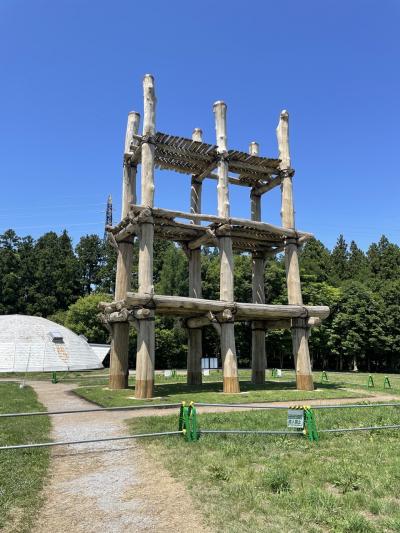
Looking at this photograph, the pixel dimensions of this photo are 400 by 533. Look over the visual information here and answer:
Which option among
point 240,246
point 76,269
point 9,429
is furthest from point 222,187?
point 76,269

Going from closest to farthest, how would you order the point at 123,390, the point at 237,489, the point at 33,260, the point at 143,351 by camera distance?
the point at 237,489
the point at 143,351
the point at 123,390
the point at 33,260

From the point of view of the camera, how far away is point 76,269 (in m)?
96.4

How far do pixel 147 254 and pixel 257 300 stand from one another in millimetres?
10914

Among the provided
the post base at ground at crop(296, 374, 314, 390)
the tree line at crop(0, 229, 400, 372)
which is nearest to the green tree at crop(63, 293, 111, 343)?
the tree line at crop(0, 229, 400, 372)

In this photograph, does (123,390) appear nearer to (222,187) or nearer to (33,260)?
(222,187)

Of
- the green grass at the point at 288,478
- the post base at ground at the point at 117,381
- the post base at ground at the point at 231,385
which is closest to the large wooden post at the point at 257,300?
the post base at ground at the point at 231,385

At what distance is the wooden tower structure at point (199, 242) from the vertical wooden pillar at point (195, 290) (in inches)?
2.4

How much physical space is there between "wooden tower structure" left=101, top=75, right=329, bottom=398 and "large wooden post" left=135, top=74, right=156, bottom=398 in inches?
1.8

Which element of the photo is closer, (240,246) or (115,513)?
(115,513)

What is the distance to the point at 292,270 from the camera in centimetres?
2862

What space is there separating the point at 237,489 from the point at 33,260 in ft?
306

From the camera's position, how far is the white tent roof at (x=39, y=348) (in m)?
47.2

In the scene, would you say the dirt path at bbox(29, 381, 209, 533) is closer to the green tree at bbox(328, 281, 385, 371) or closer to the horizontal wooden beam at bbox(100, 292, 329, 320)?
the horizontal wooden beam at bbox(100, 292, 329, 320)

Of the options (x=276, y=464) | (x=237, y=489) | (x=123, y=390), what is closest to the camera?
(x=237, y=489)
